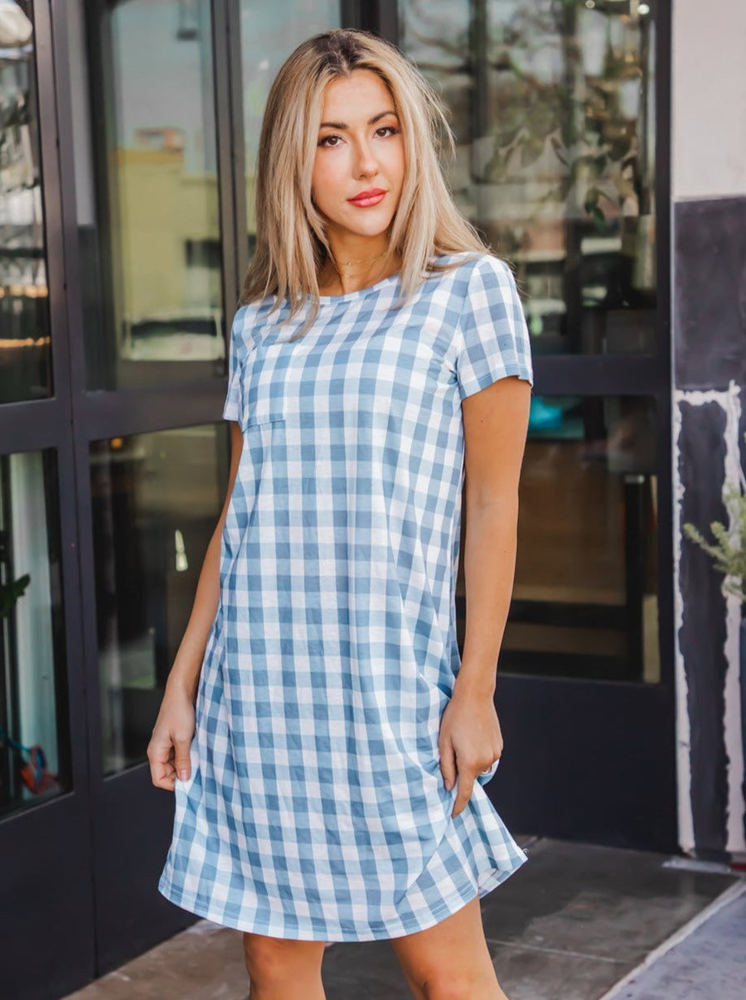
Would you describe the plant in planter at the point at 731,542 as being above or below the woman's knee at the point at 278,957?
above

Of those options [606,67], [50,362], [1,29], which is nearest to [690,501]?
[606,67]

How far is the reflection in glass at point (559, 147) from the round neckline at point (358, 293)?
196 centimetres

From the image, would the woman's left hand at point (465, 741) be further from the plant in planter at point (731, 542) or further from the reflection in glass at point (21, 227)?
the plant in planter at point (731, 542)

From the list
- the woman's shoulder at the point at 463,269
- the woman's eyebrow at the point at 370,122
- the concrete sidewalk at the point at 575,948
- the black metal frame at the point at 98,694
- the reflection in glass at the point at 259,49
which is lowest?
the concrete sidewalk at the point at 575,948

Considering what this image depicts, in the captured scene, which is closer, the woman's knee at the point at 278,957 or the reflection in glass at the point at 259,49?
the woman's knee at the point at 278,957

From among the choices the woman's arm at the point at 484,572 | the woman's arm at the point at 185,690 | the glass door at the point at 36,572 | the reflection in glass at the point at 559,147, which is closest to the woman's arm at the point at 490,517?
the woman's arm at the point at 484,572

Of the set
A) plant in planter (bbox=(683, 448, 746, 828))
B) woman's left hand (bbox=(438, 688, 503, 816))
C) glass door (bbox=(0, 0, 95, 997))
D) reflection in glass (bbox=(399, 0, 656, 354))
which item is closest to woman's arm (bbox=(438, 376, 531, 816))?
woman's left hand (bbox=(438, 688, 503, 816))

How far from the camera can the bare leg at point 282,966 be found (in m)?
1.88

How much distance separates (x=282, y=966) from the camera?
188 cm

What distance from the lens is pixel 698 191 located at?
11.6 ft

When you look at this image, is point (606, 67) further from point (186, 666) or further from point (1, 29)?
point (186, 666)

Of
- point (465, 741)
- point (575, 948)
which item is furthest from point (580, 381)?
point (465, 741)

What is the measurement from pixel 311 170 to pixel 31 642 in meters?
1.50

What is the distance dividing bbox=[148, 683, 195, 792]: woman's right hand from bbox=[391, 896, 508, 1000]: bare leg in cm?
37
